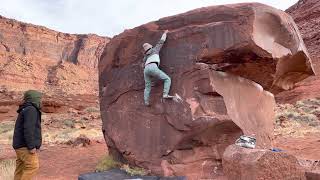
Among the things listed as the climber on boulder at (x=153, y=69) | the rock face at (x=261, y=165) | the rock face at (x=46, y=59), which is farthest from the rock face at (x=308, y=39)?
the rock face at (x=46, y=59)

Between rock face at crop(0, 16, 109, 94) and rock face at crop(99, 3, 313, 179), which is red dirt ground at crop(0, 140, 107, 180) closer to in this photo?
rock face at crop(99, 3, 313, 179)

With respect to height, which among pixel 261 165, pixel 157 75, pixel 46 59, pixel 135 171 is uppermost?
pixel 157 75

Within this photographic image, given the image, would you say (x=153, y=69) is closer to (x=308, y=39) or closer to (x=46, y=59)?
(x=308, y=39)

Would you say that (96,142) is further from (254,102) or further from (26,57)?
(26,57)

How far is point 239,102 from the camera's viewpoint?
8.35m

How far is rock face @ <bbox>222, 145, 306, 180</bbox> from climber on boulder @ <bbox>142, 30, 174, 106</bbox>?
299cm

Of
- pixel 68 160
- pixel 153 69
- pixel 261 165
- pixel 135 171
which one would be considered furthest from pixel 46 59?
pixel 261 165

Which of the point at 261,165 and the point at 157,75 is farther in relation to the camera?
the point at 157,75

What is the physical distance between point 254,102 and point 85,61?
232ft

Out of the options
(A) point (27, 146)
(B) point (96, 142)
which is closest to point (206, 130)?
(A) point (27, 146)

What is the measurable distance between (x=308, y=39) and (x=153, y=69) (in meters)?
30.7

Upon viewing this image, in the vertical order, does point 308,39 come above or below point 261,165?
above

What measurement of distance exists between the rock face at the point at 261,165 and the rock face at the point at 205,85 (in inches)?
95.2

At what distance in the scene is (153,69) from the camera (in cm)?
809
